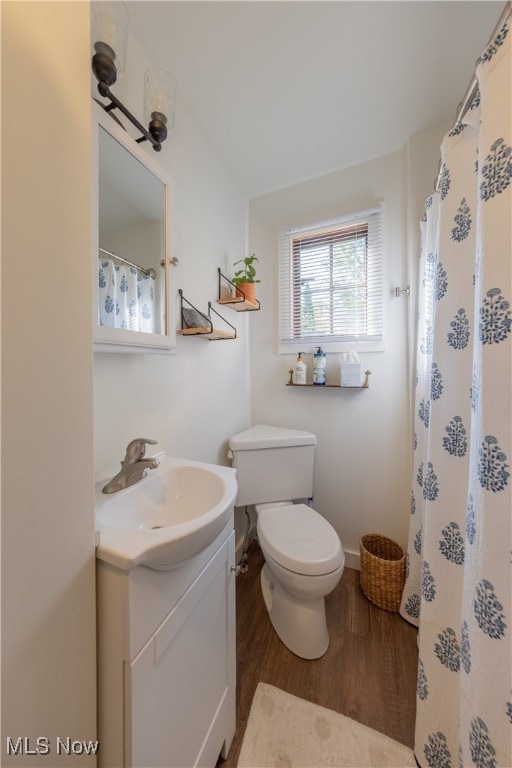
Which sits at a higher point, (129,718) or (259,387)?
(259,387)

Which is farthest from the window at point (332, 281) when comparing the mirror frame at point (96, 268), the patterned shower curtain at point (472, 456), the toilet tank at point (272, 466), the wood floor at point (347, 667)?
the wood floor at point (347, 667)

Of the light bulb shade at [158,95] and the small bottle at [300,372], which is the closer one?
the light bulb shade at [158,95]

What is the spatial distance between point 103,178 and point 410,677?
6.94 ft

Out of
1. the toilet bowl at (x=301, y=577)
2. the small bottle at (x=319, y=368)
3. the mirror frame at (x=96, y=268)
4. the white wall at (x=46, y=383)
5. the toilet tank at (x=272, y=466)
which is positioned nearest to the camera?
the white wall at (x=46, y=383)

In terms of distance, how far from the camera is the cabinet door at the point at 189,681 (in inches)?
21.4

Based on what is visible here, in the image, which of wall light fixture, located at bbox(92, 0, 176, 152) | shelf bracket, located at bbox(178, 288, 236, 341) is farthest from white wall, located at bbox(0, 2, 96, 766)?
shelf bracket, located at bbox(178, 288, 236, 341)

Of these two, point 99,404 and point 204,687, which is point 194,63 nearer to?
point 99,404

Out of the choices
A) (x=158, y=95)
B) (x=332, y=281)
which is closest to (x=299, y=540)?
(x=332, y=281)

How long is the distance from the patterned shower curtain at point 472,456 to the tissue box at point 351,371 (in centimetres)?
65

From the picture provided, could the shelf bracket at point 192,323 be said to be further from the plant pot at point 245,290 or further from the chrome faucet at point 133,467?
the chrome faucet at point 133,467

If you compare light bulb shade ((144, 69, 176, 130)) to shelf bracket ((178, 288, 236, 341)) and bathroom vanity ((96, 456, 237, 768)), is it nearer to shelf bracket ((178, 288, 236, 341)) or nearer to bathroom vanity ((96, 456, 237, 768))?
shelf bracket ((178, 288, 236, 341))

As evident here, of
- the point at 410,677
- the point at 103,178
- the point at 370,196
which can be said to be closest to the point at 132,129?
the point at 103,178

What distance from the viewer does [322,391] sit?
1.72 m

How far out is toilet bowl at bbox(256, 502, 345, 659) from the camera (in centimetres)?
109
